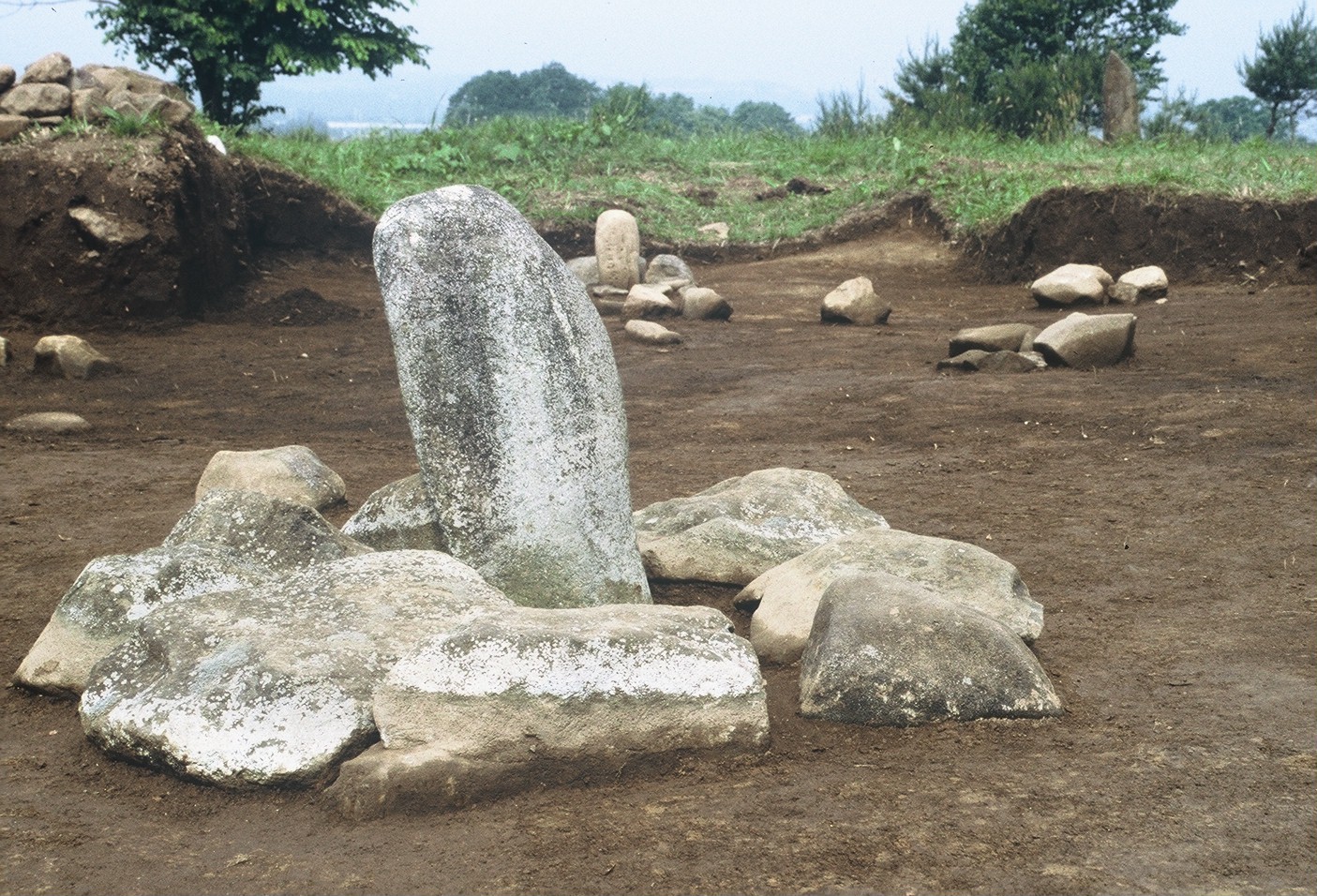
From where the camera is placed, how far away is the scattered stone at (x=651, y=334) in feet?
35.4

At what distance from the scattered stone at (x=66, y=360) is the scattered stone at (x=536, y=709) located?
7166 mm

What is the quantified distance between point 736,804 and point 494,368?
1644 mm

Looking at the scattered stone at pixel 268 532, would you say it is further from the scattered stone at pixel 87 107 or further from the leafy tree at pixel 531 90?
the leafy tree at pixel 531 90

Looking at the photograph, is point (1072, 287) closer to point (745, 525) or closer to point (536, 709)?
point (745, 525)

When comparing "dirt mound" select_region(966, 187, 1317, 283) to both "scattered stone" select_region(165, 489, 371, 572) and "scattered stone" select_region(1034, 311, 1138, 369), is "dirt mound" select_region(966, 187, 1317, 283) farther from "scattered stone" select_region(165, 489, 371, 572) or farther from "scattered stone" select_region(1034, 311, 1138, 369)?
"scattered stone" select_region(165, 489, 371, 572)

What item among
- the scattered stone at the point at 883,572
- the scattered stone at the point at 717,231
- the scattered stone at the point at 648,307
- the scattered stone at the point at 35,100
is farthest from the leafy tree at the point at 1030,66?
the scattered stone at the point at 883,572

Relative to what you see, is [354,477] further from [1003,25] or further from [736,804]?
[1003,25]

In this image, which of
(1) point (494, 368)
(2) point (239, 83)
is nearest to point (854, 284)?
(1) point (494, 368)

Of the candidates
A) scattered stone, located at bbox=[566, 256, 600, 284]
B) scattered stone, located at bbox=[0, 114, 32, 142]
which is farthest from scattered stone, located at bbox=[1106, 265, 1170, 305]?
scattered stone, located at bbox=[0, 114, 32, 142]

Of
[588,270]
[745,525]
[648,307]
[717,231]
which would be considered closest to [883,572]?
[745,525]

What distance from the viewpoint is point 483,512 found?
4098 millimetres

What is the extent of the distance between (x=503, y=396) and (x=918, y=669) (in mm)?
1492

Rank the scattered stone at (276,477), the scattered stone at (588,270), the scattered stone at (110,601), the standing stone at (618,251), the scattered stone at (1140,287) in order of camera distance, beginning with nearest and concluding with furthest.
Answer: the scattered stone at (110,601) < the scattered stone at (276,477) < the scattered stone at (1140,287) < the standing stone at (618,251) < the scattered stone at (588,270)

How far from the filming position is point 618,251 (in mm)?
13219
